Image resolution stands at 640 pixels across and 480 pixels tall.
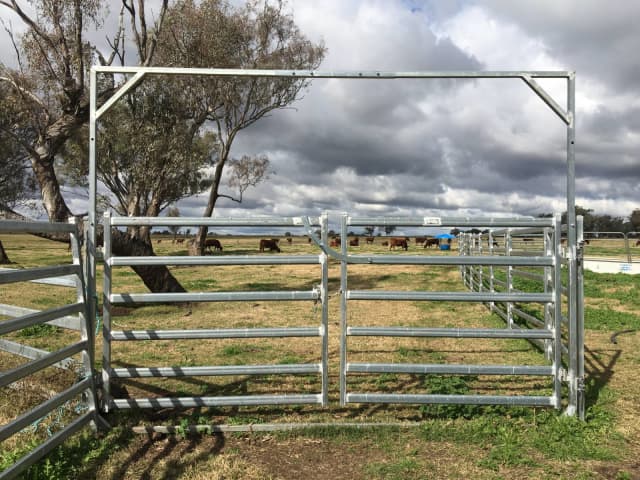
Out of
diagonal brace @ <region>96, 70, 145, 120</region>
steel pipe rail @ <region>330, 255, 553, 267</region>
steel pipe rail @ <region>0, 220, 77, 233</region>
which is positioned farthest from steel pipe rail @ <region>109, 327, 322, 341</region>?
diagonal brace @ <region>96, 70, 145, 120</region>

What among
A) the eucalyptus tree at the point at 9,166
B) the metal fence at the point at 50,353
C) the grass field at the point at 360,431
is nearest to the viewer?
the metal fence at the point at 50,353

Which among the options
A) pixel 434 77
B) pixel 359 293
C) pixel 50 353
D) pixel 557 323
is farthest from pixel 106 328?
pixel 557 323

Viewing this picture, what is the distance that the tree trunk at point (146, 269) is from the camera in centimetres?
903

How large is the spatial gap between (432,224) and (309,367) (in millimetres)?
1725

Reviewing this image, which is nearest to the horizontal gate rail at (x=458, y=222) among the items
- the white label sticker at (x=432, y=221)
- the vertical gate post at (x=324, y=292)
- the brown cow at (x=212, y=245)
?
the white label sticker at (x=432, y=221)

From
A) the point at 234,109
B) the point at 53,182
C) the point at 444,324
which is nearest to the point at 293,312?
the point at 444,324

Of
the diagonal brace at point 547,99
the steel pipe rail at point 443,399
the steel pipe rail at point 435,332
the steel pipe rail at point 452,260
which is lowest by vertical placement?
the steel pipe rail at point 443,399

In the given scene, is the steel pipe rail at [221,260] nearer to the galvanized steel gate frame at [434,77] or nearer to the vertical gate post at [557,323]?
the galvanized steel gate frame at [434,77]

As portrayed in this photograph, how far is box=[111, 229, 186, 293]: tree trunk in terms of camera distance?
903 cm

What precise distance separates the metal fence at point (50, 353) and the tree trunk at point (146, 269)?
4.61 meters

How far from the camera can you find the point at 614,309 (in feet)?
34.0

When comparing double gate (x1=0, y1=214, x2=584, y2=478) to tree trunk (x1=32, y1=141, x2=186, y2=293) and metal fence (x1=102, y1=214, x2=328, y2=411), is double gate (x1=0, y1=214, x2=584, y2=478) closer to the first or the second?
metal fence (x1=102, y1=214, x2=328, y2=411)

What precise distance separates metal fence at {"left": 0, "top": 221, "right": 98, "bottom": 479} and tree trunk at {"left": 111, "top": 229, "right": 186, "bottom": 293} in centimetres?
461

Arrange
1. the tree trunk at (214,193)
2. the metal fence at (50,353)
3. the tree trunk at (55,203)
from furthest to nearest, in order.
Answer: the tree trunk at (214,193) → the tree trunk at (55,203) → the metal fence at (50,353)
